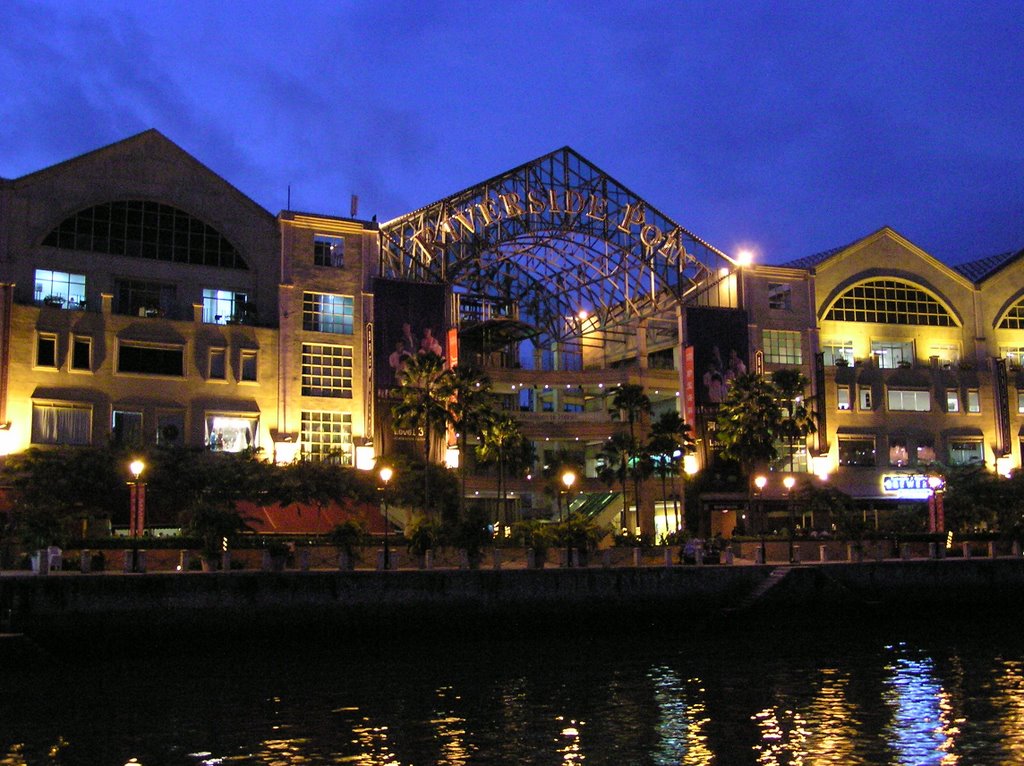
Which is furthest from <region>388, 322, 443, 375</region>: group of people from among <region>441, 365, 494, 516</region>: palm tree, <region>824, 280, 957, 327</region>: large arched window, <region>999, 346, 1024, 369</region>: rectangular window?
<region>999, 346, 1024, 369</region>: rectangular window

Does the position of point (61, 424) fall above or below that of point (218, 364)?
below

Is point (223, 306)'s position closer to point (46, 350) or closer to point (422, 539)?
point (46, 350)

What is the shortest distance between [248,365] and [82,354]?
9768 millimetres

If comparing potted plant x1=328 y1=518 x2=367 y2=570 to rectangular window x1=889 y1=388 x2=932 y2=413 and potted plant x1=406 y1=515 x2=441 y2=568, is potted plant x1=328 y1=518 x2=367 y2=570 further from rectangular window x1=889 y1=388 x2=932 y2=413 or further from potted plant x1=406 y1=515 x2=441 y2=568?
rectangular window x1=889 y1=388 x2=932 y2=413

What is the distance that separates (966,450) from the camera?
89188 millimetres

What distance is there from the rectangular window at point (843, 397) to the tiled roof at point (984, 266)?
16309 mm

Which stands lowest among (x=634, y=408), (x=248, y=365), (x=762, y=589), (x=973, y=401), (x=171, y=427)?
(x=762, y=589)

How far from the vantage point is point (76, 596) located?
1780 inches

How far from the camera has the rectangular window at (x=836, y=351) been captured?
88.6 metres

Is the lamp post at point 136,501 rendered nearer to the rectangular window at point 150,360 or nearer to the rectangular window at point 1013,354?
the rectangular window at point 150,360

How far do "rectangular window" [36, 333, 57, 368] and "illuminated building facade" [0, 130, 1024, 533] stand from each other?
181 millimetres

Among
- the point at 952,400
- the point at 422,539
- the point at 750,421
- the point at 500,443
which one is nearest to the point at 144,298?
the point at 500,443

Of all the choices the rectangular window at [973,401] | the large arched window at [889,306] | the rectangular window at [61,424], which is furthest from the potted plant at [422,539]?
the rectangular window at [973,401]

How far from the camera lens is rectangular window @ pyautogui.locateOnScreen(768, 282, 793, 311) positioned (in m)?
88.1
